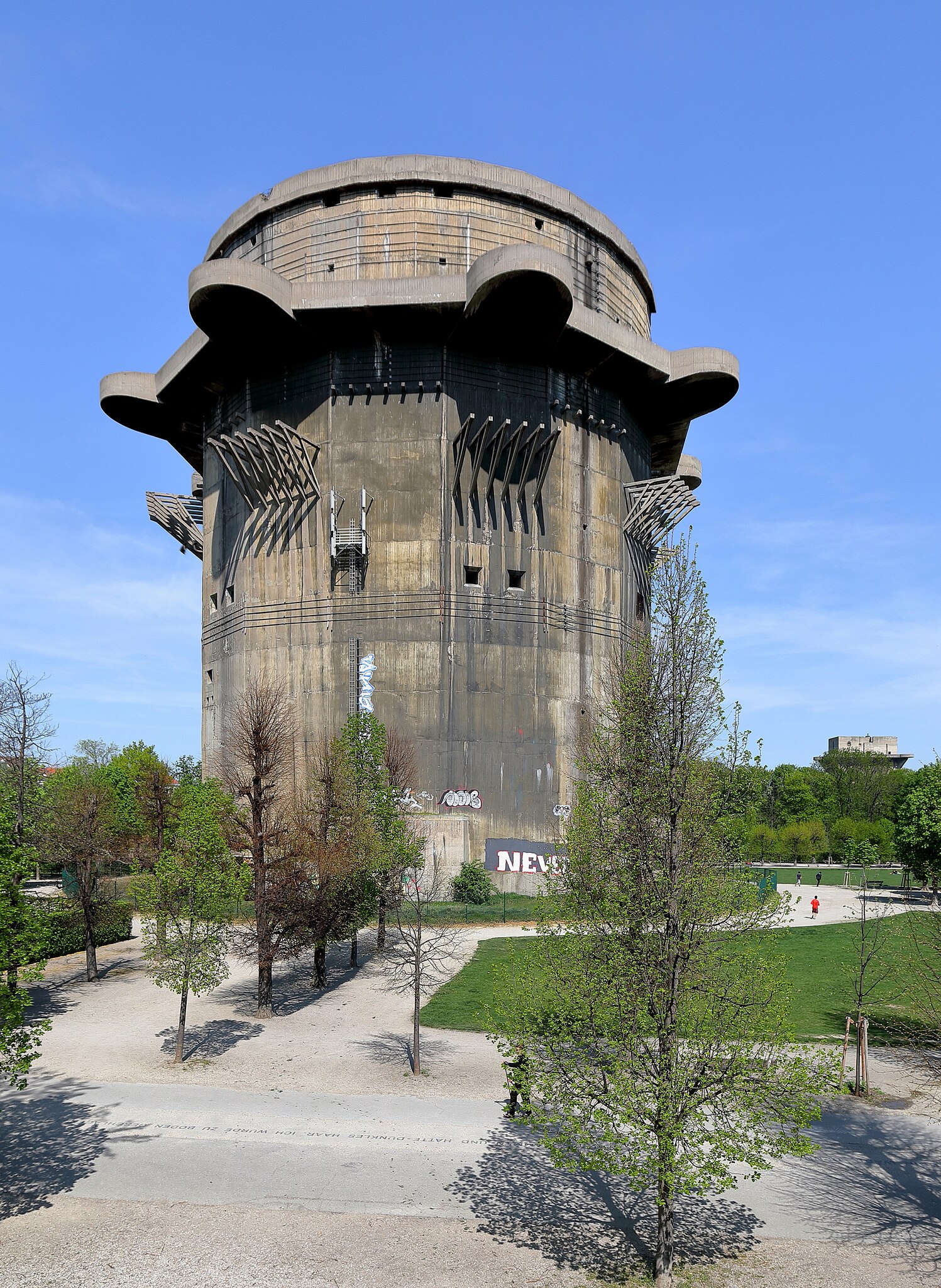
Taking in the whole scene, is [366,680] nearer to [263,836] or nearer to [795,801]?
[263,836]

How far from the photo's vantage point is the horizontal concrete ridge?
45.2 metres

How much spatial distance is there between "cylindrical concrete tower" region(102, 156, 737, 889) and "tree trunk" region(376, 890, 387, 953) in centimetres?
930

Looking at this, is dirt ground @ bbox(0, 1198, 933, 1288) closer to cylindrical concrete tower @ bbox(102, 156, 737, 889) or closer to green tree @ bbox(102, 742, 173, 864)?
green tree @ bbox(102, 742, 173, 864)

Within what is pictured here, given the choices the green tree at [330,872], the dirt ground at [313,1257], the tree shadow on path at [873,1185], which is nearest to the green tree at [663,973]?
the dirt ground at [313,1257]

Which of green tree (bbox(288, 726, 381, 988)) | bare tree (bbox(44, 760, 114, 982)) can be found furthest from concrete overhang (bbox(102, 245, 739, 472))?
bare tree (bbox(44, 760, 114, 982))

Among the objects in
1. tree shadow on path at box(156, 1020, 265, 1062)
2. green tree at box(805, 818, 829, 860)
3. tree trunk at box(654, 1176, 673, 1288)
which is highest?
tree trunk at box(654, 1176, 673, 1288)

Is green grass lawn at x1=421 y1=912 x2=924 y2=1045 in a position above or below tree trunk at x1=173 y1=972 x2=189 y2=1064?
below

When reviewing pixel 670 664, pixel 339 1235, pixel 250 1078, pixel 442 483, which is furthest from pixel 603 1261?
pixel 442 483

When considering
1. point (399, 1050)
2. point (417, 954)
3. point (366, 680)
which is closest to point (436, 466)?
point (366, 680)

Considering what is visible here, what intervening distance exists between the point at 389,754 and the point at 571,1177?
25767 mm

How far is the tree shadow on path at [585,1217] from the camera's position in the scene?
444 inches

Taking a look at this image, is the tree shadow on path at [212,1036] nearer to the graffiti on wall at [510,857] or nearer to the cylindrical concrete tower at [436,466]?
the cylindrical concrete tower at [436,466]

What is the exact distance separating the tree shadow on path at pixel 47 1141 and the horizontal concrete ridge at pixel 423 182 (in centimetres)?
4278

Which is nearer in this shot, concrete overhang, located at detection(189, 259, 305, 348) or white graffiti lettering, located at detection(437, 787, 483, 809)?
concrete overhang, located at detection(189, 259, 305, 348)
